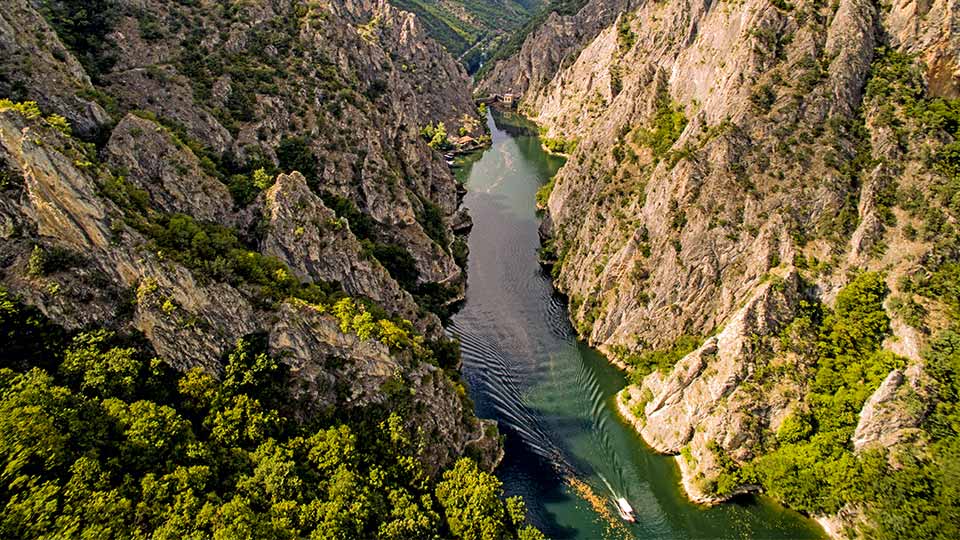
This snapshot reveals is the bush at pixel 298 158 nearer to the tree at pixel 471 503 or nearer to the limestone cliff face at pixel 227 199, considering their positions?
the limestone cliff face at pixel 227 199

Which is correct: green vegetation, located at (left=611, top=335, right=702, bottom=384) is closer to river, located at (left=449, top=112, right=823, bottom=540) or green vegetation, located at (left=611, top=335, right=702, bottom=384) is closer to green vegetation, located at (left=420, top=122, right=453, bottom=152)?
river, located at (left=449, top=112, right=823, bottom=540)

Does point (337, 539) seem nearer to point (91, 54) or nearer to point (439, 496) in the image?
point (439, 496)

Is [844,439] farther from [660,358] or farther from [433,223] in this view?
[433,223]

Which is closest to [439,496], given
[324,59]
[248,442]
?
[248,442]

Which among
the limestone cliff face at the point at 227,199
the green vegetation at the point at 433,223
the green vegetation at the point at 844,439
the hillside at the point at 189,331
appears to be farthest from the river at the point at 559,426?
the green vegetation at the point at 433,223

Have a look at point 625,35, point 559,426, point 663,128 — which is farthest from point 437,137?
point 559,426

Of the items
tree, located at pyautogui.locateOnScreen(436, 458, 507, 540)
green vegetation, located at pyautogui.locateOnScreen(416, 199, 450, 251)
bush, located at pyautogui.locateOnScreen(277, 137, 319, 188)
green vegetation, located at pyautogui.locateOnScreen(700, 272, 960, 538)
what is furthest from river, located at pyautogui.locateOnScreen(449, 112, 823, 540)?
bush, located at pyautogui.locateOnScreen(277, 137, 319, 188)
